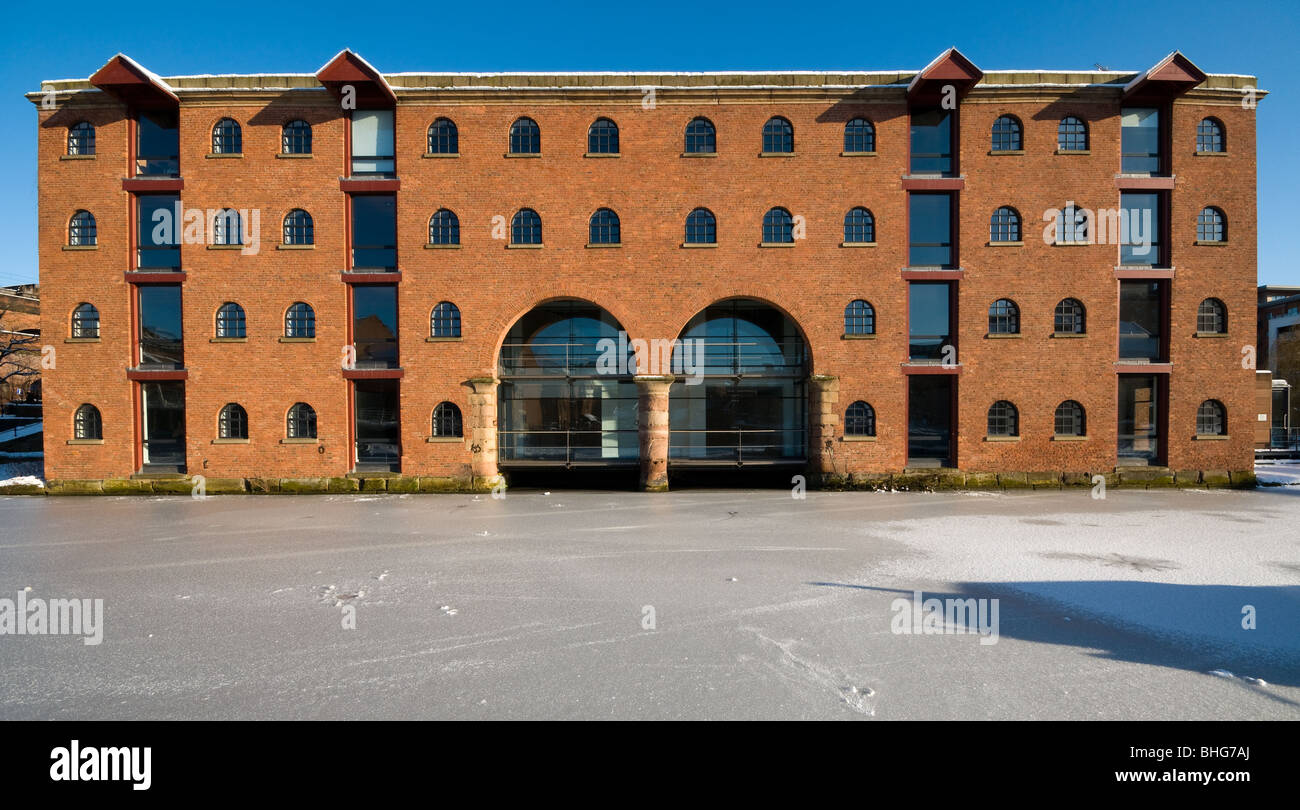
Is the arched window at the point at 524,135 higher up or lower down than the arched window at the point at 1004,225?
higher up

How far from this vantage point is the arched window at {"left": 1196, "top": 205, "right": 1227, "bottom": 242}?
16.6 m

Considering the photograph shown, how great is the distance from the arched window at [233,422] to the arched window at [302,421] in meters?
1.44

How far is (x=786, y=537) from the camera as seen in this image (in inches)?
420

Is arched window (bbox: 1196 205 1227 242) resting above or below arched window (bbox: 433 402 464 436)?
above

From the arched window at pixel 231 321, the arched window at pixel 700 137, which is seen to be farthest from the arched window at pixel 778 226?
the arched window at pixel 231 321

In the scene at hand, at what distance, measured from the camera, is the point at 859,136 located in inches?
655

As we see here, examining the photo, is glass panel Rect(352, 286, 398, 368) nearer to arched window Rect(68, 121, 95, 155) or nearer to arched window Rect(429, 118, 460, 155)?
arched window Rect(429, 118, 460, 155)

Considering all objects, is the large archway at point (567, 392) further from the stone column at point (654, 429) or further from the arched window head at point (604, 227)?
the arched window head at point (604, 227)

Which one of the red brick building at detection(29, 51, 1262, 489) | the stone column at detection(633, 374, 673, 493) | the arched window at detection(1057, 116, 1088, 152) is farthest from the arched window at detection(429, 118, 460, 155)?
the arched window at detection(1057, 116, 1088, 152)

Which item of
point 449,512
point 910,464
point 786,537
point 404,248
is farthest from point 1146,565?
point 404,248

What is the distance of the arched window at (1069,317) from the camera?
1661 centimetres

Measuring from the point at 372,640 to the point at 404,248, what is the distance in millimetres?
13828

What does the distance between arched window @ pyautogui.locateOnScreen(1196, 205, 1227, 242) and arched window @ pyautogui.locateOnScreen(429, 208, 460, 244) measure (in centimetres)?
2297

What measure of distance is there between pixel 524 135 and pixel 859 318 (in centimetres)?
1190
